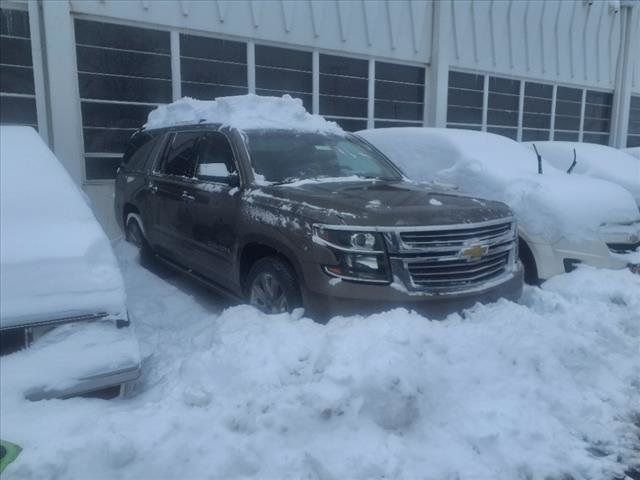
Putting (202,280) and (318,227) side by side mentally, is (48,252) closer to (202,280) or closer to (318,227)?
(318,227)

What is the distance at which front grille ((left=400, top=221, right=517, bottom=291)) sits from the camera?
3.64 m

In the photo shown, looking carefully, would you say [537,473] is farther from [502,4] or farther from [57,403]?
[502,4]

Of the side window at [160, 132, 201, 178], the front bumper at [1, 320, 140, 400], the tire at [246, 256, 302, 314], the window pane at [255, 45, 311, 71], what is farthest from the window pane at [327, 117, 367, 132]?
the front bumper at [1, 320, 140, 400]

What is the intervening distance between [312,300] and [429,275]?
787 millimetres

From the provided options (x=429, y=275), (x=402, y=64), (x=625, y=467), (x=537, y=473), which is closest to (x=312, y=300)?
(x=429, y=275)

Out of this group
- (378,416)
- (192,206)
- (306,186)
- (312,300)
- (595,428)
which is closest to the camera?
(378,416)

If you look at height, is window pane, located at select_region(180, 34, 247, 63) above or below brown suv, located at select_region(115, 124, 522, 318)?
above

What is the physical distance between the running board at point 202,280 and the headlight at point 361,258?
1.21m

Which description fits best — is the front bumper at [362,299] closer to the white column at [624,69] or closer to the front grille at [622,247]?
the front grille at [622,247]

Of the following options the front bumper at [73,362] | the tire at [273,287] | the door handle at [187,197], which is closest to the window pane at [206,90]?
the door handle at [187,197]

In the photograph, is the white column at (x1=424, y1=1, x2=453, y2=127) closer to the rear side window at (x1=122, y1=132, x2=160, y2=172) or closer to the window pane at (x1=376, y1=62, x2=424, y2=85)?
the window pane at (x1=376, y1=62, x2=424, y2=85)

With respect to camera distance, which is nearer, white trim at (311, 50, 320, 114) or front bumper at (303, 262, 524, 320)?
front bumper at (303, 262, 524, 320)

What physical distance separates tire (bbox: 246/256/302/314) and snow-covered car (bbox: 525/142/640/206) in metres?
5.67

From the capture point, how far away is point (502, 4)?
1326 cm
